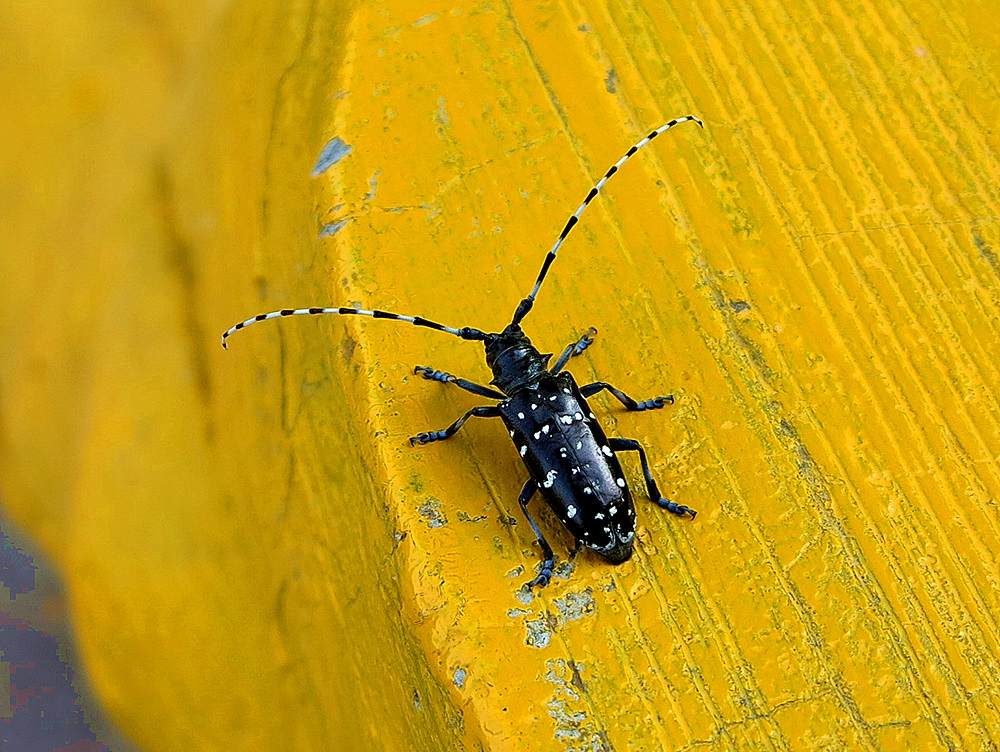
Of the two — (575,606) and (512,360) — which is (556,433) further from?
(575,606)

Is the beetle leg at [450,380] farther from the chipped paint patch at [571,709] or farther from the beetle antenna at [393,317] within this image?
the chipped paint patch at [571,709]

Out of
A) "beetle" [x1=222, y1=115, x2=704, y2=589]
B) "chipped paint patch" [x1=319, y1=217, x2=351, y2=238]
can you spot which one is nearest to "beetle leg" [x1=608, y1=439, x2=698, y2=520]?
"beetle" [x1=222, y1=115, x2=704, y2=589]

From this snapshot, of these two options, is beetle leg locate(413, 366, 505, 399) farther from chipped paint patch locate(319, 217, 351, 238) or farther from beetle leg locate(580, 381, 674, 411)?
chipped paint patch locate(319, 217, 351, 238)

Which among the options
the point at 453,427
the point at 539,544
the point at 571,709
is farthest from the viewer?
the point at 453,427

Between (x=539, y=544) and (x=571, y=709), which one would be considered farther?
(x=539, y=544)

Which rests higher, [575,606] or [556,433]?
[556,433]

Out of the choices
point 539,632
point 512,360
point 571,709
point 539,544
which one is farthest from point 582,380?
point 571,709

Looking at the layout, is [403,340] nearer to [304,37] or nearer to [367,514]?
[367,514]

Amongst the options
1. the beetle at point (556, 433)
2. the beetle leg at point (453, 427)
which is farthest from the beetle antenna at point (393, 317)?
the beetle leg at point (453, 427)
